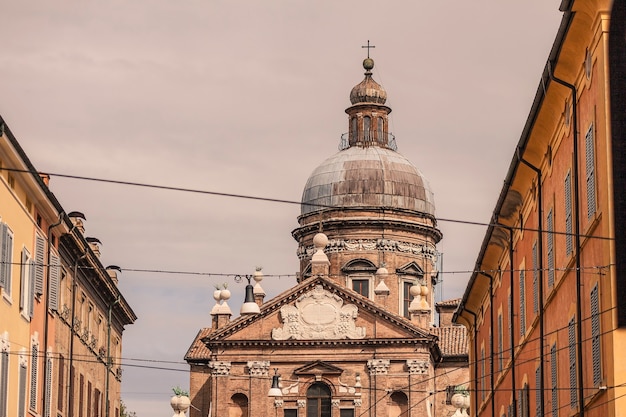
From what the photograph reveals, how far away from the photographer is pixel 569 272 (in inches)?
995

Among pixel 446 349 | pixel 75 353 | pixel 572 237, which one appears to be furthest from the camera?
pixel 446 349

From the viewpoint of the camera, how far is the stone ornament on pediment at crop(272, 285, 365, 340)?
254 feet

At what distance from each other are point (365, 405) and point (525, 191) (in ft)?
153

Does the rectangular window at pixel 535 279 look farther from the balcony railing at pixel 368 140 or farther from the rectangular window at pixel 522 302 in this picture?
the balcony railing at pixel 368 140

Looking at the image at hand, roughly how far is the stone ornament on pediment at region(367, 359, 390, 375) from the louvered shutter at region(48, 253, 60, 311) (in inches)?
1605

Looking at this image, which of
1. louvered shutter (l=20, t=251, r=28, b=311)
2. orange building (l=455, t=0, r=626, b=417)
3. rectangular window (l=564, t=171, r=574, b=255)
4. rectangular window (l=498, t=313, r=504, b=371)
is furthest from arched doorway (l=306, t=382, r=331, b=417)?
rectangular window (l=564, t=171, r=574, b=255)

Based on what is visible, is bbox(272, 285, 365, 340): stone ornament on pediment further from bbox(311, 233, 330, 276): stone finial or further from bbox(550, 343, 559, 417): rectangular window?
A: bbox(550, 343, 559, 417): rectangular window

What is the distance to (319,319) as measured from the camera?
77875mm

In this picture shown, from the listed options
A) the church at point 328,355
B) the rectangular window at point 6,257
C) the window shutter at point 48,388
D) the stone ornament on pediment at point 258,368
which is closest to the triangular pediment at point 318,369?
the church at point 328,355

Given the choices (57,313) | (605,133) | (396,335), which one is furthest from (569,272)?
(396,335)

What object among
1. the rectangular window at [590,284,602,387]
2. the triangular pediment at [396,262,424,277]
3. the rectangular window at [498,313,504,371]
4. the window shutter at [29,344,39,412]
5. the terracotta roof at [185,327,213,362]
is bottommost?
the rectangular window at [590,284,602,387]

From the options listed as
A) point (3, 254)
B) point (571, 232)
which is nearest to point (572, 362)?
point (571, 232)

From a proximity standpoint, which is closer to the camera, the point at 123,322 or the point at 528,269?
the point at 528,269

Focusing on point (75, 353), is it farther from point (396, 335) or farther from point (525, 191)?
point (396, 335)
